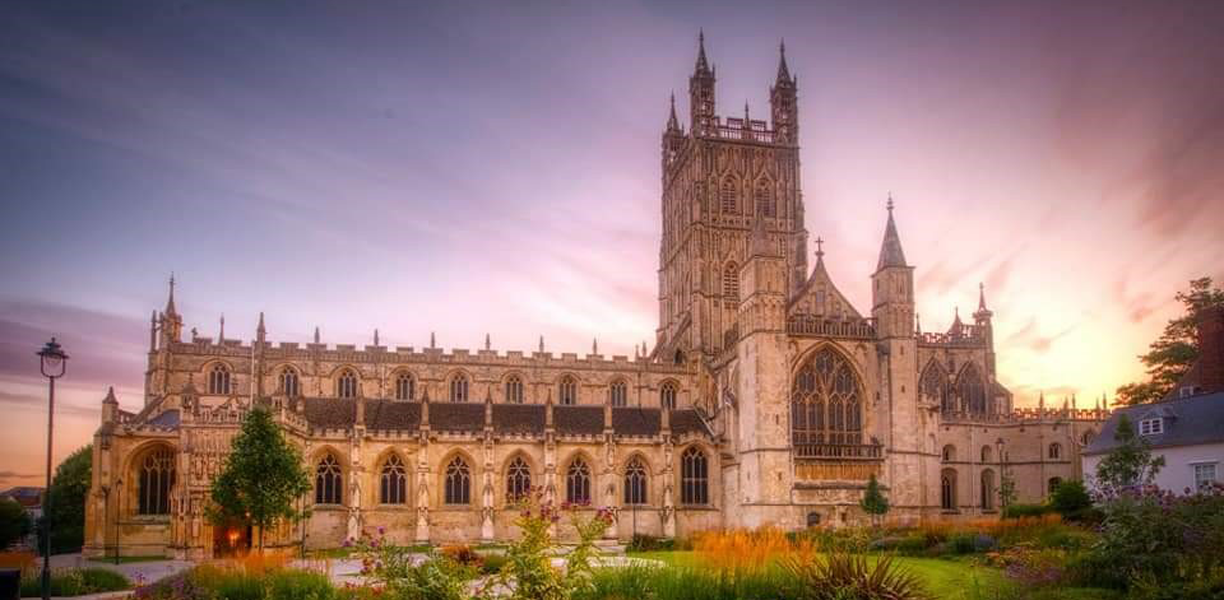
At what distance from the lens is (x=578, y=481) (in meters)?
55.7

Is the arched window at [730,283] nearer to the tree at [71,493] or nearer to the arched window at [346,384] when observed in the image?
the arched window at [346,384]

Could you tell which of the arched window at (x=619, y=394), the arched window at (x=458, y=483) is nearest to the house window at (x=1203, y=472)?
the arched window at (x=619, y=394)

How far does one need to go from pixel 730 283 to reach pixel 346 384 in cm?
2607

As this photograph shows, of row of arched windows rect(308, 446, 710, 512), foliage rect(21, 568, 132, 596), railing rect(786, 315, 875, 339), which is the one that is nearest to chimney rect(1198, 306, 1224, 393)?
railing rect(786, 315, 875, 339)

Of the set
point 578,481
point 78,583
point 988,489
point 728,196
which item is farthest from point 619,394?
point 78,583

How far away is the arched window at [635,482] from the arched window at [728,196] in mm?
20257

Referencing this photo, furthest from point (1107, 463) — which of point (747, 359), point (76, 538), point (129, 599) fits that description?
point (76, 538)

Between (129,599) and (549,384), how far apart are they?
130ft

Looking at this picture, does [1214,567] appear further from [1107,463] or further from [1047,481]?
[1047,481]

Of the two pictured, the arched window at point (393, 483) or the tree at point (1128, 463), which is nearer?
the tree at point (1128, 463)

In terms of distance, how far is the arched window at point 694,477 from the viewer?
56031 mm

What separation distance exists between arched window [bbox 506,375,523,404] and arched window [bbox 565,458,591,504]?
7653mm

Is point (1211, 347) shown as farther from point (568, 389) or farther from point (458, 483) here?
point (458, 483)

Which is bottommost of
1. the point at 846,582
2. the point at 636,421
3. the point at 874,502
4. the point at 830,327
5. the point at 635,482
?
the point at 874,502
